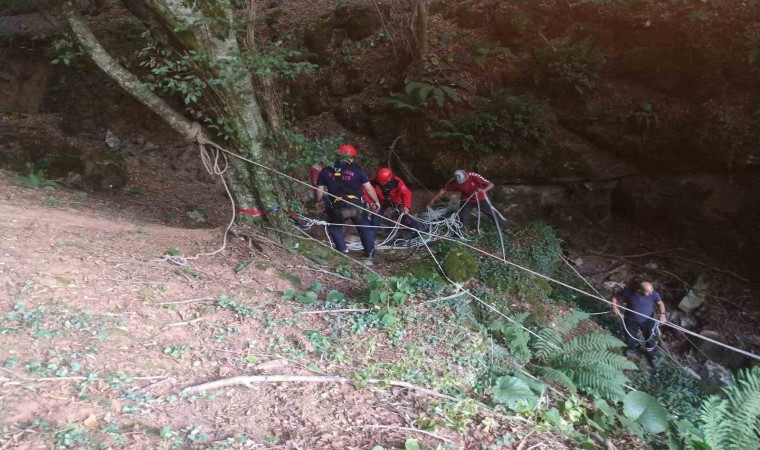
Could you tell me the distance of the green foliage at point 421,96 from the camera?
10016 millimetres

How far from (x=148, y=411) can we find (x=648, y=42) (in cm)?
1122

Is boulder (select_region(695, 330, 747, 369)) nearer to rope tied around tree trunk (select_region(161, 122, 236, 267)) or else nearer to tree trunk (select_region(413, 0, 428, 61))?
rope tied around tree trunk (select_region(161, 122, 236, 267))

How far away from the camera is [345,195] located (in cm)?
670

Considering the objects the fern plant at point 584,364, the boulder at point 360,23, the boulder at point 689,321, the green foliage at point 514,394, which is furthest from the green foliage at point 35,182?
the boulder at point 689,321

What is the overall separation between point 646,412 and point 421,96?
24.5ft

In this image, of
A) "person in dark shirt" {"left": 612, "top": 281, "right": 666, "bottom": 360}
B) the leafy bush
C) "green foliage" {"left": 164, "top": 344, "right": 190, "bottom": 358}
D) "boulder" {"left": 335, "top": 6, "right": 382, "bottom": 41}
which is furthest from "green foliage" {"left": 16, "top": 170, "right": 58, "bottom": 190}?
"person in dark shirt" {"left": 612, "top": 281, "right": 666, "bottom": 360}

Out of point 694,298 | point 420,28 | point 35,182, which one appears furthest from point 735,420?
point 420,28

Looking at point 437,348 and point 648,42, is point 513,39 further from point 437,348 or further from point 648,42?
point 437,348

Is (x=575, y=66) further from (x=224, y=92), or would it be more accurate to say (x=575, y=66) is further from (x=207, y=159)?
(x=207, y=159)

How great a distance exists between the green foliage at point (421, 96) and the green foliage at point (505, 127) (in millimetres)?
587

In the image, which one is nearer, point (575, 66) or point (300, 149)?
point (300, 149)

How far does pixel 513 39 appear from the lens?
11.4 meters

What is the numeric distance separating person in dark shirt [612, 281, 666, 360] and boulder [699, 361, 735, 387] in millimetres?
897

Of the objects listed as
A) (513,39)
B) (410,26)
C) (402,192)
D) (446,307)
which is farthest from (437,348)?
(513,39)
